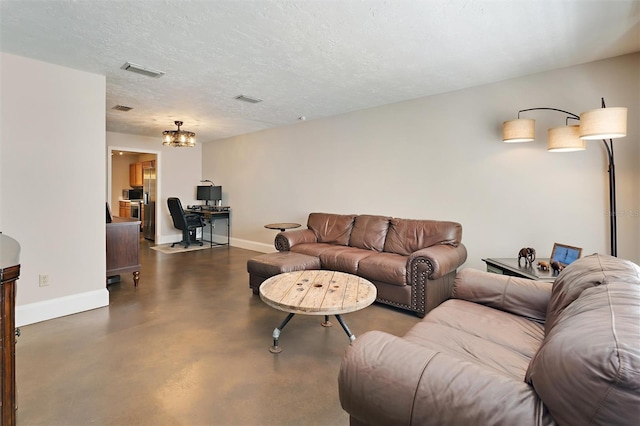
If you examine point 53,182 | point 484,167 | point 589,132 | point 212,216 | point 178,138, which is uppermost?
point 178,138

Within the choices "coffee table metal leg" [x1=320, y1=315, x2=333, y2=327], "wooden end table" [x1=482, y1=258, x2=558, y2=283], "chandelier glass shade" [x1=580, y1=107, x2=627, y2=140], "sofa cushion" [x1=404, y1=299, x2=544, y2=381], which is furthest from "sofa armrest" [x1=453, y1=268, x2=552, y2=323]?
"chandelier glass shade" [x1=580, y1=107, x2=627, y2=140]

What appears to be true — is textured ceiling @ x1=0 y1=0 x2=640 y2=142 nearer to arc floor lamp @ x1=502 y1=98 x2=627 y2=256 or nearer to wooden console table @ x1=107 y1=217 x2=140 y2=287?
arc floor lamp @ x1=502 y1=98 x2=627 y2=256

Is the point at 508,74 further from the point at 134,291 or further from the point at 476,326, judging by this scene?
the point at 134,291

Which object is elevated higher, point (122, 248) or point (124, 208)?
point (124, 208)

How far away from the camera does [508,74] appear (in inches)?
129

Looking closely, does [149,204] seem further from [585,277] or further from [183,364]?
[585,277]

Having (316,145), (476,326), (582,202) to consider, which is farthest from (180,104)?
(582,202)

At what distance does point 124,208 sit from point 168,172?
3.15 metres

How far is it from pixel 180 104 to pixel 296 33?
265 cm

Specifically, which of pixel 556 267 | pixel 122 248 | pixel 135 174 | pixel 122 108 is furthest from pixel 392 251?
pixel 135 174

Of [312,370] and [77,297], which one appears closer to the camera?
[312,370]

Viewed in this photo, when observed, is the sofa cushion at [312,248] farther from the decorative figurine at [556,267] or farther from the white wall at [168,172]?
the white wall at [168,172]

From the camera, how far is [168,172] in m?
7.10

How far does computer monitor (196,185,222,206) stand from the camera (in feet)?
23.0
